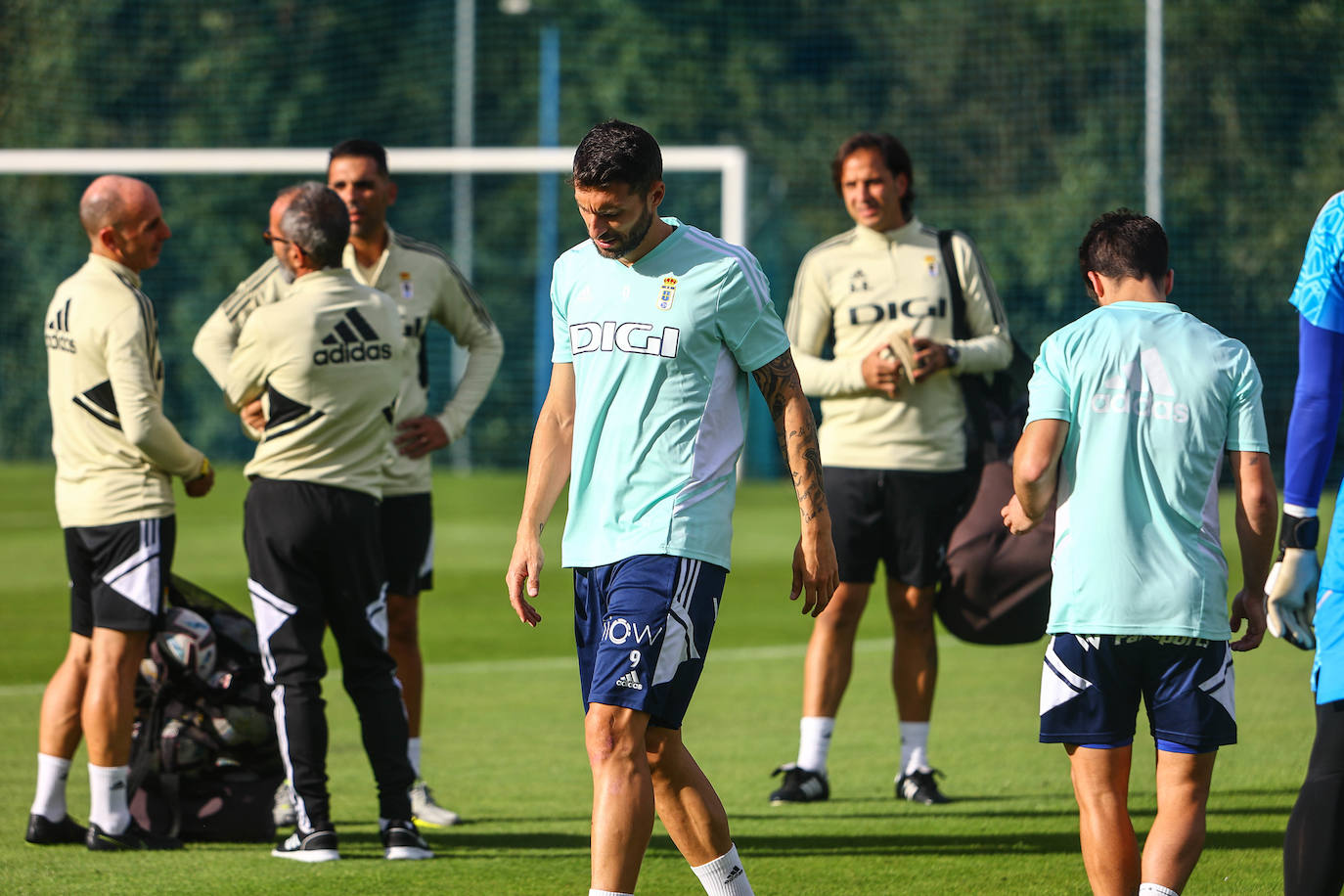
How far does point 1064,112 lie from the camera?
25.0 meters

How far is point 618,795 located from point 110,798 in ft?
7.87

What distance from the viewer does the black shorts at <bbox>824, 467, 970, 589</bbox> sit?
658 cm

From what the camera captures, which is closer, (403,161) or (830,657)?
(830,657)

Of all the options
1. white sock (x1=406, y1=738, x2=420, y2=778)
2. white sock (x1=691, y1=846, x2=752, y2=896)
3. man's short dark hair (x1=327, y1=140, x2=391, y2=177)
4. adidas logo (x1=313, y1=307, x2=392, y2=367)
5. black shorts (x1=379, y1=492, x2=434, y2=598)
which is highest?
man's short dark hair (x1=327, y1=140, x2=391, y2=177)

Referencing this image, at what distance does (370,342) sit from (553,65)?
25.0 metres

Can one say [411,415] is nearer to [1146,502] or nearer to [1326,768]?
[1146,502]

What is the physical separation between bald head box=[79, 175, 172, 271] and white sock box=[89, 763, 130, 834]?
1663mm

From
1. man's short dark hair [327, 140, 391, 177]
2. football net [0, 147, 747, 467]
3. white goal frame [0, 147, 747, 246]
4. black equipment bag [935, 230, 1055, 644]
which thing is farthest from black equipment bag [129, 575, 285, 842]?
football net [0, 147, 747, 467]

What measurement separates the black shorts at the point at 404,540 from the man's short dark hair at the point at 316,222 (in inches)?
47.2

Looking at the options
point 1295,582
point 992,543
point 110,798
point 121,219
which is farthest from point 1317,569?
point 121,219

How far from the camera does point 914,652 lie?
6.60m

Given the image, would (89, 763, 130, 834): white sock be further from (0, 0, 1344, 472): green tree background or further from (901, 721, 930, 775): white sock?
(0, 0, 1344, 472): green tree background

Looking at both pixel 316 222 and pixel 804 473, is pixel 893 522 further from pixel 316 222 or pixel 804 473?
pixel 316 222

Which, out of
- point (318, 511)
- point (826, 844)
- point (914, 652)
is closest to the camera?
point (318, 511)
